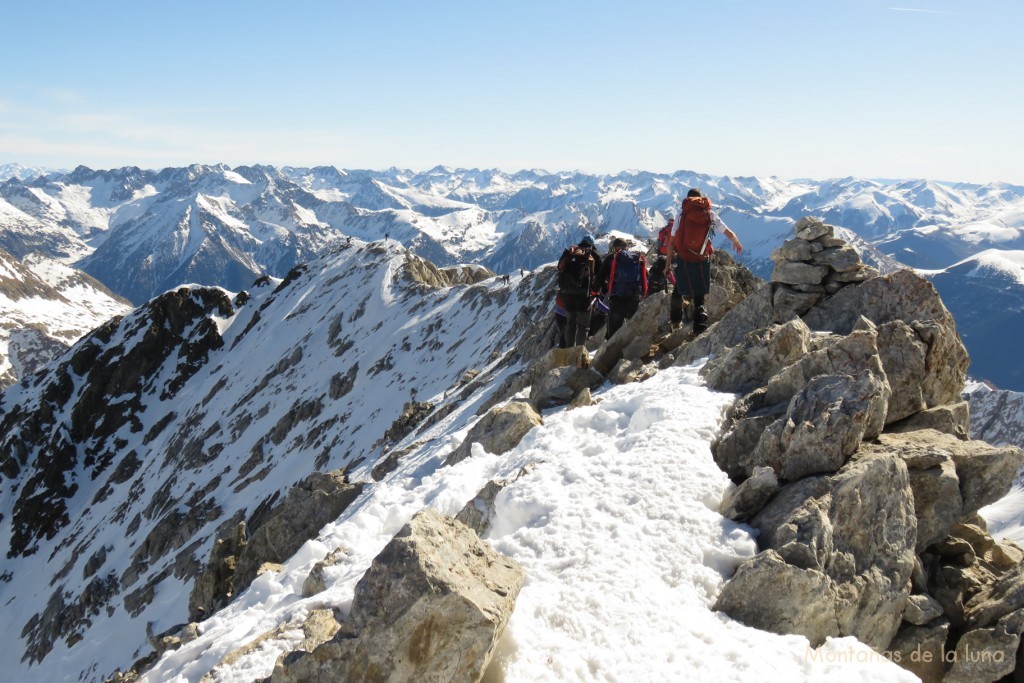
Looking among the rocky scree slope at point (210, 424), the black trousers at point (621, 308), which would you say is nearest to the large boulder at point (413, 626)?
the rocky scree slope at point (210, 424)

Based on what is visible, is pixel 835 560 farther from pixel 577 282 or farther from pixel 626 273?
pixel 577 282

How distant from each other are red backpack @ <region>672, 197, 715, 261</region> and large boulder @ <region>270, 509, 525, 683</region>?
38.9 feet

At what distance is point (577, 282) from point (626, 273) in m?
1.77

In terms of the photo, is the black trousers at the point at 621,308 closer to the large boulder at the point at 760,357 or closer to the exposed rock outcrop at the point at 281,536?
the large boulder at the point at 760,357

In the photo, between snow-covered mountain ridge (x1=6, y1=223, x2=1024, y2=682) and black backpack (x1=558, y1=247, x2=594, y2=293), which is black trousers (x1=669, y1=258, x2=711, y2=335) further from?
black backpack (x1=558, y1=247, x2=594, y2=293)

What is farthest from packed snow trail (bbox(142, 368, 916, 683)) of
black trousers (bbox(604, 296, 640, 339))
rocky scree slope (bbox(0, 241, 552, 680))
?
black trousers (bbox(604, 296, 640, 339))

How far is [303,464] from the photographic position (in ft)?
190

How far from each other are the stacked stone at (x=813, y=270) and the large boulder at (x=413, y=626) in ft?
41.5

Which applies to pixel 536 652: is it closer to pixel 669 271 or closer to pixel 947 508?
pixel 947 508

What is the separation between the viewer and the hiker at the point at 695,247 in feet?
52.9

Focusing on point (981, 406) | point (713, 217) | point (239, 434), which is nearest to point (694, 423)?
point (713, 217)

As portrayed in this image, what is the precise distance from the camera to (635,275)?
21703mm

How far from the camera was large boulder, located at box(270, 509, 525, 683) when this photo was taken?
21.8 ft

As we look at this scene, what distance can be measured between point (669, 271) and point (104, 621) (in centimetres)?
5860
